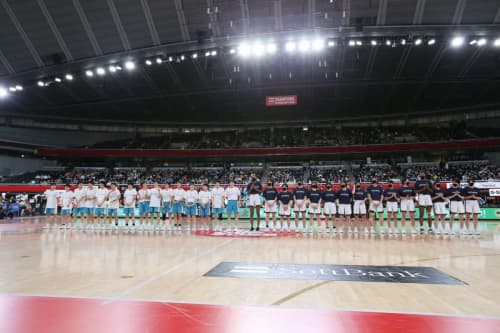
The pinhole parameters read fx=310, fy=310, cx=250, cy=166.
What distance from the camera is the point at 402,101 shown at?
30406 millimetres

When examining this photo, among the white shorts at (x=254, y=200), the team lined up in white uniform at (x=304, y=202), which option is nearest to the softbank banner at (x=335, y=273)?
the team lined up in white uniform at (x=304, y=202)

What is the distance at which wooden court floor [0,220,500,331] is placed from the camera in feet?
14.1

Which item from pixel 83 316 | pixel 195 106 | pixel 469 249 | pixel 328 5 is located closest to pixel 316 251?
pixel 469 249

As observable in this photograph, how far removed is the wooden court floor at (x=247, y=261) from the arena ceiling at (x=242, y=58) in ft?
40.3

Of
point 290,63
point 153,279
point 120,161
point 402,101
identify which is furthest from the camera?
point 120,161

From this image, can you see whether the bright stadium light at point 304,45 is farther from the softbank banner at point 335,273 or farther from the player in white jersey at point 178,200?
the softbank banner at point 335,273

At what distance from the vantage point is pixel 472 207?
Result: 11.6 metres

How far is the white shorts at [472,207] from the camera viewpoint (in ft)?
37.9

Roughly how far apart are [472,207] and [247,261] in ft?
31.5

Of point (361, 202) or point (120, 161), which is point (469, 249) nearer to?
point (361, 202)

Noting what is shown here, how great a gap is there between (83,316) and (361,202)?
10.7 meters

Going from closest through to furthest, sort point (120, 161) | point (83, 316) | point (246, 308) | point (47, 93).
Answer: point (83, 316), point (246, 308), point (47, 93), point (120, 161)

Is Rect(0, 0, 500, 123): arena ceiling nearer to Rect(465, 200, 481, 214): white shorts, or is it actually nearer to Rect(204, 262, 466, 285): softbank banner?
Rect(465, 200, 481, 214): white shorts

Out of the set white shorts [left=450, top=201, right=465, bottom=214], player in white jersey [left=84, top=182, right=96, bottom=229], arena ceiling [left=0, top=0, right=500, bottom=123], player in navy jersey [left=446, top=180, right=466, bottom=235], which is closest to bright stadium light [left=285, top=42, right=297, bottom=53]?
arena ceiling [left=0, top=0, right=500, bottom=123]
